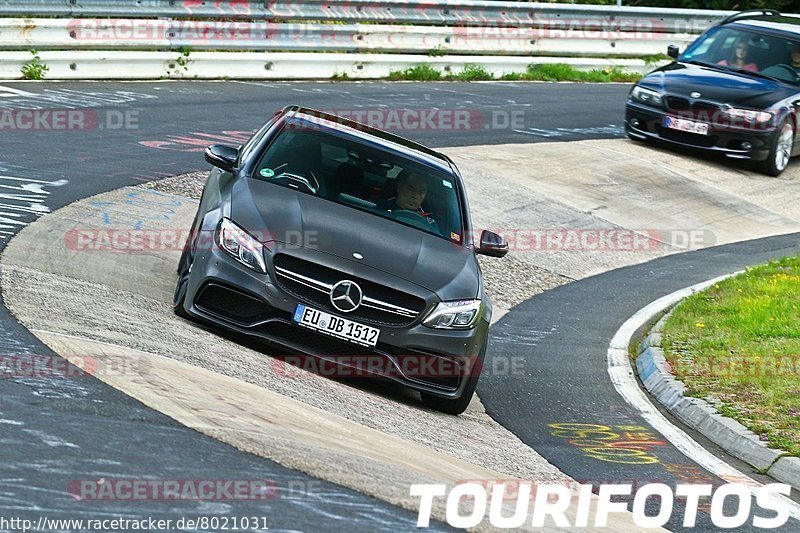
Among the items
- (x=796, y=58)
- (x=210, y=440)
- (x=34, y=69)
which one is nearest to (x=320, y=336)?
(x=210, y=440)

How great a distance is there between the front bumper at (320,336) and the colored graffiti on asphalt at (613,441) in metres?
0.80

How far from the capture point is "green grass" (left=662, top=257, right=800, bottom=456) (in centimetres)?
882

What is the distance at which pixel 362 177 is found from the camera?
930cm

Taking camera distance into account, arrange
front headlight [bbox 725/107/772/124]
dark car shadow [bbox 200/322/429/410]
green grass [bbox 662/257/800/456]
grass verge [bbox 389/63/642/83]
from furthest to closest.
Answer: grass verge [bbox 389/63/642/83]
front headlight [bbox 725/107/772/124]
green grass [bbox 662/257/800/456]
dark car shadow [bbox 200/322/429/410]

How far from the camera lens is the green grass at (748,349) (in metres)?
8.82

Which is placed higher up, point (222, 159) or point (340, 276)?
point (222, 159)

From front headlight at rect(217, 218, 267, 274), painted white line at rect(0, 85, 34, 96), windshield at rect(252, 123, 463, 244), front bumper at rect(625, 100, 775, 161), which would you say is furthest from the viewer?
front bumper at rect(625, 100, 775, 161)

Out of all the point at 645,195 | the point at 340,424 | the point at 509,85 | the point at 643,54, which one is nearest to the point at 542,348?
the point at 340,424

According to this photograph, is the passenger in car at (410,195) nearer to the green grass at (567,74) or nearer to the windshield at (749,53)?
the windshield at (749,53)

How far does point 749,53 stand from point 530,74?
7018 millimetres

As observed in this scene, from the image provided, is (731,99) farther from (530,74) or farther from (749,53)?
(530,74)

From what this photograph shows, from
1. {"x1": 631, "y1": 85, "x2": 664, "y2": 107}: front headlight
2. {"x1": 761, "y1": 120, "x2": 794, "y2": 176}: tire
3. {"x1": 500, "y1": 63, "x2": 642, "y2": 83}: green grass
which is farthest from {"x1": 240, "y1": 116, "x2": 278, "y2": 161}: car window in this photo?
{"x1": 500, "y1": 63, "x2": 642, "y2": 83}: green grass

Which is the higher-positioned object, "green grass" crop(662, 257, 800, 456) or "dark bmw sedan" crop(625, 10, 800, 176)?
"dark bmw sedan" crop(625, 10, 800, 176)

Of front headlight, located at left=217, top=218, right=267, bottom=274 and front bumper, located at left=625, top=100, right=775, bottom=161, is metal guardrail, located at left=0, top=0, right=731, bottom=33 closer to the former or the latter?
front bumper, located at left=625, top=100, right=775, bottom=161
